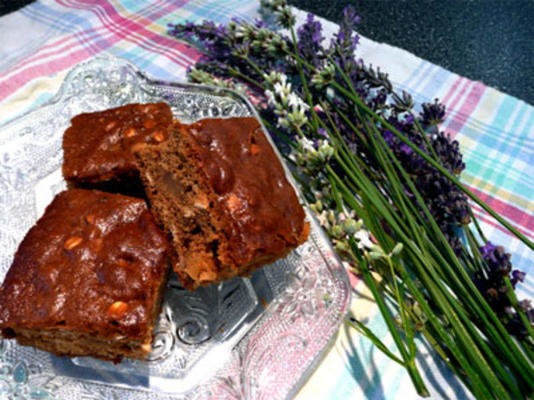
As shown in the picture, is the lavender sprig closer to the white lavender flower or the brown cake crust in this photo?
the white lavender flower

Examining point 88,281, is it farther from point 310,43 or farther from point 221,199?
point 310,43

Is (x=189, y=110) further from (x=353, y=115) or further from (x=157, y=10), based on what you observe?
(x=157, y=10)

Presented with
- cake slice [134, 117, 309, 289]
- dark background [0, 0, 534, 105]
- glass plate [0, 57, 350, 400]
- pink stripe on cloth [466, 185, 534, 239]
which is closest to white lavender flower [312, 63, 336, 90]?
cake slice [134, 117, 309, 289]

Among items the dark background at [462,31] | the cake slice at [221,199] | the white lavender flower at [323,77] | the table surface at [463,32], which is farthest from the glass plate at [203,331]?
the table surface at [463,32]

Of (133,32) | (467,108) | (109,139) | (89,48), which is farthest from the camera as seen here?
(133,32)

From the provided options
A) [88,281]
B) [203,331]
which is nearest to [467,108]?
[203,331]
